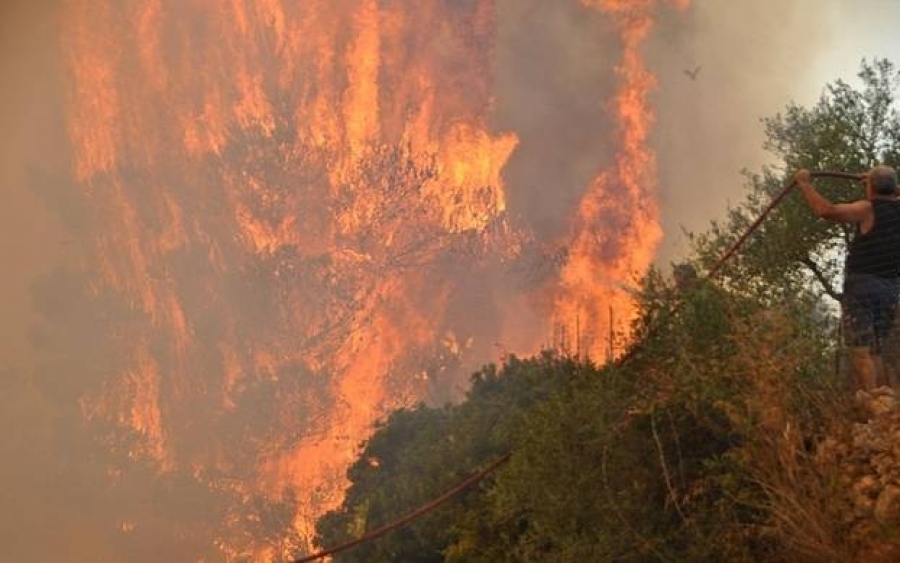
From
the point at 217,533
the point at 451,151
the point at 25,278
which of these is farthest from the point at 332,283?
the point at 25,278

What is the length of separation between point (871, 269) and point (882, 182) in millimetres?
787

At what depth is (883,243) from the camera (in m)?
7.85

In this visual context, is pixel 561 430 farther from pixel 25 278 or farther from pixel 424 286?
pixel 25 278

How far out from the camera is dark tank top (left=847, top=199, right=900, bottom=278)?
782cm

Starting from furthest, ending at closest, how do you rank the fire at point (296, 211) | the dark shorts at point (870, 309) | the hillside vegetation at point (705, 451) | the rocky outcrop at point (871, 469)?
the fire at point (296, 211)
the dark shorts at point (870, 309)
the hillside vegetation at point (705, 451)
the rocky outcrop at point (871, 469)

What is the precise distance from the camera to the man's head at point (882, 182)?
7.83m

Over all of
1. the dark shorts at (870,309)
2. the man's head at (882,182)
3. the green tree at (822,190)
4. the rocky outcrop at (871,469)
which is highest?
the green tree at (822,190)

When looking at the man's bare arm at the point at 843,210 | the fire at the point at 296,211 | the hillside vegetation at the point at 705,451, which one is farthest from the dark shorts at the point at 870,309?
the fire at the point at 296,211

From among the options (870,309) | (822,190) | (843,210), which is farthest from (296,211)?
(870,309)

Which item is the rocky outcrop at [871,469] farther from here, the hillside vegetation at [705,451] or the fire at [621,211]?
the fire at [621,211]

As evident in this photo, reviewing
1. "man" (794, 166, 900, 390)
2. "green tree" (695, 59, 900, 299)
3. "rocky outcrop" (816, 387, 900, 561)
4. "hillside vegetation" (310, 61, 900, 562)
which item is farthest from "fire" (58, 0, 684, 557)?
"rocky outcrop" (816, 387, 900, 561)

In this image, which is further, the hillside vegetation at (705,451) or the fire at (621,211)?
the fire at (621,211)

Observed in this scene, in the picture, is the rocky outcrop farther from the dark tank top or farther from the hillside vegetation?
the dark tank top

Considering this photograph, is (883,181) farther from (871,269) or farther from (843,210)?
(871,269)
